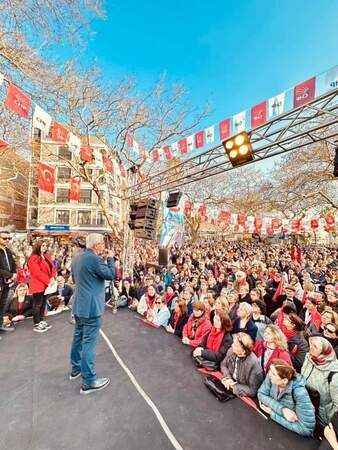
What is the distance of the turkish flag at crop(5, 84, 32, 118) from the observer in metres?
4.72

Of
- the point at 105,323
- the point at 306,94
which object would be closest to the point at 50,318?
the point at 105,323

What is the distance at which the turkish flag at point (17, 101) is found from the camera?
4720 mm

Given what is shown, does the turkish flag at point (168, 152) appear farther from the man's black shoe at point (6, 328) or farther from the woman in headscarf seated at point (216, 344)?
the man's black shoe at point (6, 328)

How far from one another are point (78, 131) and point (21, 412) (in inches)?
371

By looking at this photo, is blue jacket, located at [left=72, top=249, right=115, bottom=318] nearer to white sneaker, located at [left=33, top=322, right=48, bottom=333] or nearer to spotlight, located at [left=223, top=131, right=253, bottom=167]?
white sneaker, located at [left=33, top=322, right=48, bottom=333]

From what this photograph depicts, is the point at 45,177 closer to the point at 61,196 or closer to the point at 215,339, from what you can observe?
the point at 215,339

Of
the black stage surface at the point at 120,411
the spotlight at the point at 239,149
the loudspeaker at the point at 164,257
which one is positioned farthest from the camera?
the loudspeaker at the point at 164,257

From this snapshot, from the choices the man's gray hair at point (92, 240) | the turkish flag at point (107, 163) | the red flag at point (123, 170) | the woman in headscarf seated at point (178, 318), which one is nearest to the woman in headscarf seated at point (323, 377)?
the woman in headscarf seated at point (178, 318)

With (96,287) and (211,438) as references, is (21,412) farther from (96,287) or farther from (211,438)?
(211,438)

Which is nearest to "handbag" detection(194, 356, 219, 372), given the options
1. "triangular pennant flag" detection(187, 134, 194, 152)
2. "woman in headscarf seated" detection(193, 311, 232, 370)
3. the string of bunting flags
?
"woman in headscarf seated" detection(193, 311, 232, 370)

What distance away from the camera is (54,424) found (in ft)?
7.79

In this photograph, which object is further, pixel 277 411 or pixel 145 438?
pixel 277 411

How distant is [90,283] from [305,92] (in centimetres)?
517

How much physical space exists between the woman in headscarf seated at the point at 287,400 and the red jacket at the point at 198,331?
1503 millimetres
